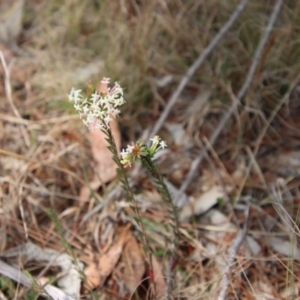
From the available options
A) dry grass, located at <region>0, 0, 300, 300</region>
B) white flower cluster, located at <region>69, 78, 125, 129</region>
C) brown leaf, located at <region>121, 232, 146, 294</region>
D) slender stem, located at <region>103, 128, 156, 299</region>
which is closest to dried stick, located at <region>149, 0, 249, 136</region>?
dry grass, located at <region>0, 0, 300, 300</region>

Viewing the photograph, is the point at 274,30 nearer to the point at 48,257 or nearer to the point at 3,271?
the point at 48,257

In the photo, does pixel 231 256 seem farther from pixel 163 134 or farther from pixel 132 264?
pixel 163 134

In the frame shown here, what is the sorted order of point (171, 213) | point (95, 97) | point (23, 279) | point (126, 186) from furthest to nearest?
point (23, 279), point (171, 213), point (126, 186), point (95, 97)

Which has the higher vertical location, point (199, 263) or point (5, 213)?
point (5, 213)

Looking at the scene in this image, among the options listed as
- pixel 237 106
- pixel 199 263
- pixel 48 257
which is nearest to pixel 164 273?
pixel 199 263

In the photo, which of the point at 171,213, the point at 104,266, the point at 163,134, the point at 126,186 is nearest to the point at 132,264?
the point at 104,266

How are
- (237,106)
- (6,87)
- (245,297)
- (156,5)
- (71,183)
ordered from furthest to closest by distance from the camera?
(156,5), (6,87), (237,106), (71,183), (245,297)
